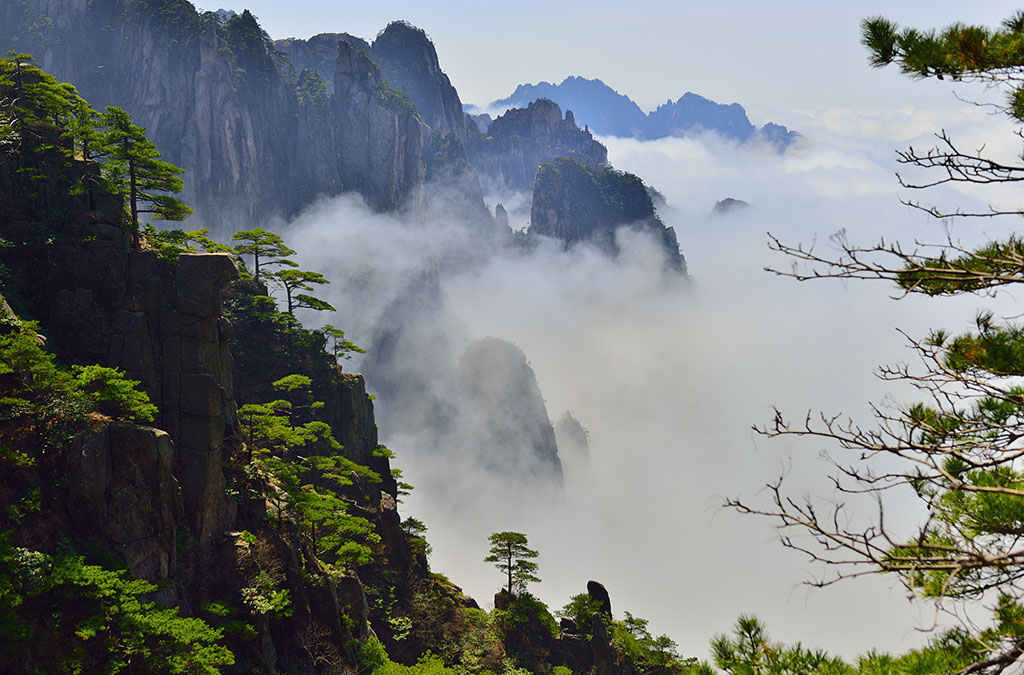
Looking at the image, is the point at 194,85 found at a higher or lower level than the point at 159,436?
higher

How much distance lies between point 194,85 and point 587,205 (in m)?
116

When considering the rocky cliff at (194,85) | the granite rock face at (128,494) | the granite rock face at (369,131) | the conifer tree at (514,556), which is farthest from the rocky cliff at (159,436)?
the granite rock face at (369,131)

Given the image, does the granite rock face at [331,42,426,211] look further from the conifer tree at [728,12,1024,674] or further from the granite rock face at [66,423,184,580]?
the conifer tree at [728,12,1024,674]

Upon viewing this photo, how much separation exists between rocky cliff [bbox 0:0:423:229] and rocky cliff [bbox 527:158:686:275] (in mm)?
84625

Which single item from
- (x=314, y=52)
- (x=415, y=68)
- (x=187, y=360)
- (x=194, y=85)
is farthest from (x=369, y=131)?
(x=187, y=360)

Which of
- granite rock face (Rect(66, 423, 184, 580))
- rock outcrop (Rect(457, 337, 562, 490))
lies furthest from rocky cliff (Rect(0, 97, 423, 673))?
rock outcrop (Rect(457, 337, 562, 490))

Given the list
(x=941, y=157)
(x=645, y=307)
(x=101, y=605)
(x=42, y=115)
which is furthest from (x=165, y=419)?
(x=645, y=307)

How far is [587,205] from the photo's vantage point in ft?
556

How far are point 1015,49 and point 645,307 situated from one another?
195923 mm

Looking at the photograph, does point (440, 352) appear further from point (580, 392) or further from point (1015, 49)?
point (1015, 49)

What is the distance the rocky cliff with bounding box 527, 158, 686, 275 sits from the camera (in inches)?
6432

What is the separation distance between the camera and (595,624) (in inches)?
1442

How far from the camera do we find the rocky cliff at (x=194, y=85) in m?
73.4

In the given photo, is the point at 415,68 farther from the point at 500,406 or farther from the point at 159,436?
the point at 159,436
